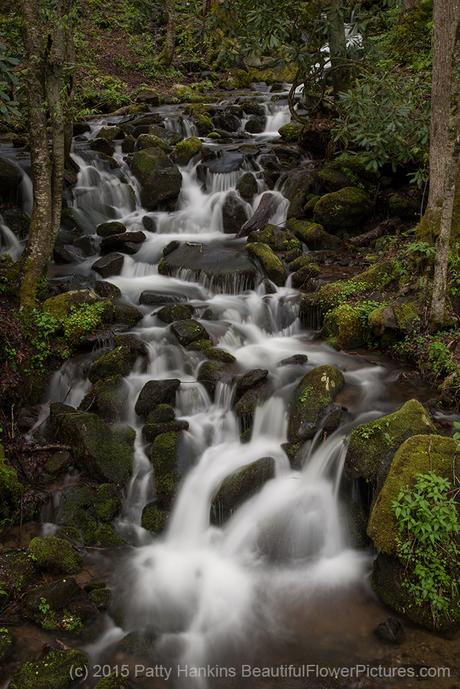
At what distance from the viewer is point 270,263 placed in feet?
39.7

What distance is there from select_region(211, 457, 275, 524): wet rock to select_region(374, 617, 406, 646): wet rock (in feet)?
7.39

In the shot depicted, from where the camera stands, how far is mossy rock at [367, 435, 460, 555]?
566 cm

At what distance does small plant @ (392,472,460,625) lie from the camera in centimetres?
529

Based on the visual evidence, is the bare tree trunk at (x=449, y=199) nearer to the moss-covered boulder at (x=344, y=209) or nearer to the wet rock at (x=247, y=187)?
the moss-covered boulder at (x=344, y=209)

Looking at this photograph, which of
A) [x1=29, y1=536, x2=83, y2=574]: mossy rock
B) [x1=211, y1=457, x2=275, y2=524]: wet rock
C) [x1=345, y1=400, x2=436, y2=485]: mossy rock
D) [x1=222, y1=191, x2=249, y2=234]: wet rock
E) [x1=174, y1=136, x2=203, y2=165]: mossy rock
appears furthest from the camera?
[x1=174, y1=136, x2=203, y2=165]: mossy rock

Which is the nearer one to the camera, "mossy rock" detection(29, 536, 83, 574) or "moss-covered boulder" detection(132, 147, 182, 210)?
"mossy rock" detection(29, 536, 83, 574)

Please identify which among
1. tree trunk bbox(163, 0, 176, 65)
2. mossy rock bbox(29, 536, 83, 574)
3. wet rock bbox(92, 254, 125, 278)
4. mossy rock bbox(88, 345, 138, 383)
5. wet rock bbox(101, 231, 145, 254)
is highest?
tree trunk bbox(163, 0, 176, 65)

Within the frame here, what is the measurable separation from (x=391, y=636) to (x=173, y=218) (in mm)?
11719

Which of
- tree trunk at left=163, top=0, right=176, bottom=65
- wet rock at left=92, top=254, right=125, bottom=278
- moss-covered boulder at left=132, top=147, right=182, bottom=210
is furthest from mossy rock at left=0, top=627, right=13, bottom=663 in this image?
tree trunk at left=163, top=0, right=176, bottom=65

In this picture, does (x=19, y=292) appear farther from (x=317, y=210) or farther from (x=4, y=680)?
(x=317, y=210)

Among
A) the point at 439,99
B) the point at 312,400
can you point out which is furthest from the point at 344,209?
the point at 312,400

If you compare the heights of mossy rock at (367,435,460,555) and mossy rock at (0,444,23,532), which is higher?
mossy rock at (367,435,460,555)

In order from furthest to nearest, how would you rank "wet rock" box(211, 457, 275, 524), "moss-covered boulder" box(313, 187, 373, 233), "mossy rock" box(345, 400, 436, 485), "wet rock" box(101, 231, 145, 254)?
"wet rock" box(101, 231, 145, 254), "moss-covered boulder" box(313, 187, 373, 233), "wet rock" box(211, 457, 275, 524), "mossy rock" box(345, 400, 436, 485)

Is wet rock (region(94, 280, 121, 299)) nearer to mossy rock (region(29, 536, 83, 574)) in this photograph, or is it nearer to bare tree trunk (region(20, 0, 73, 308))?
bare tree trunk (region(20, 0, 73, 308))
